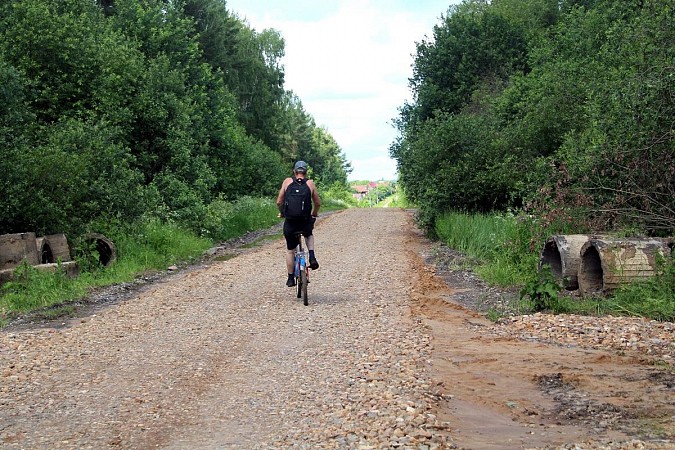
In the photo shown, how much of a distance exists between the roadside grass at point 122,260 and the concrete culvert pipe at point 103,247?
0.21m

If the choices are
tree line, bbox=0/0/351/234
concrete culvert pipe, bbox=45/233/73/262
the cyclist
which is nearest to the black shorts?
the cyclist

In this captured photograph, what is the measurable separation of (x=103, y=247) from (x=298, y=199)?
7.53 meters

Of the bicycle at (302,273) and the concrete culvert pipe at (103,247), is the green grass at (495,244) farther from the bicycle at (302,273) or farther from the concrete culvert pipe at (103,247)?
the concrete culvert pipe at (103,247)

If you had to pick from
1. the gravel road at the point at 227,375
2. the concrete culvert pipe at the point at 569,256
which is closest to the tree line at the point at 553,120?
the concrete culvert pipe at the point at 569,256

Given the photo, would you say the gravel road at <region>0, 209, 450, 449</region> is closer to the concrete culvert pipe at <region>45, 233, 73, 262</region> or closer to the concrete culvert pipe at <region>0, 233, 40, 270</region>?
the concrete culvert pipe at <region>0, 233, 40, 270</region>

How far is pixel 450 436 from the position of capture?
18.1ft

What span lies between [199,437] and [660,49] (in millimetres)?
12029

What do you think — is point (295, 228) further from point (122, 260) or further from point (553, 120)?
point (553, 120)

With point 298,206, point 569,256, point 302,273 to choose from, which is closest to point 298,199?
point 298,206

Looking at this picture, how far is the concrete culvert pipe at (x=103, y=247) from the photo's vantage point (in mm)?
17188

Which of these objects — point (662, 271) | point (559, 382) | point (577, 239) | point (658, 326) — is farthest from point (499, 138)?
point (559, 382)

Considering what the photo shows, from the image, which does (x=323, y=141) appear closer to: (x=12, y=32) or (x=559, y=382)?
(x=12, y=32)

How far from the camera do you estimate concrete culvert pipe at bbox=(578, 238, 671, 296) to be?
11.1 metres

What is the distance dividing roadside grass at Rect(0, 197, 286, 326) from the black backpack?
3.78 metres
